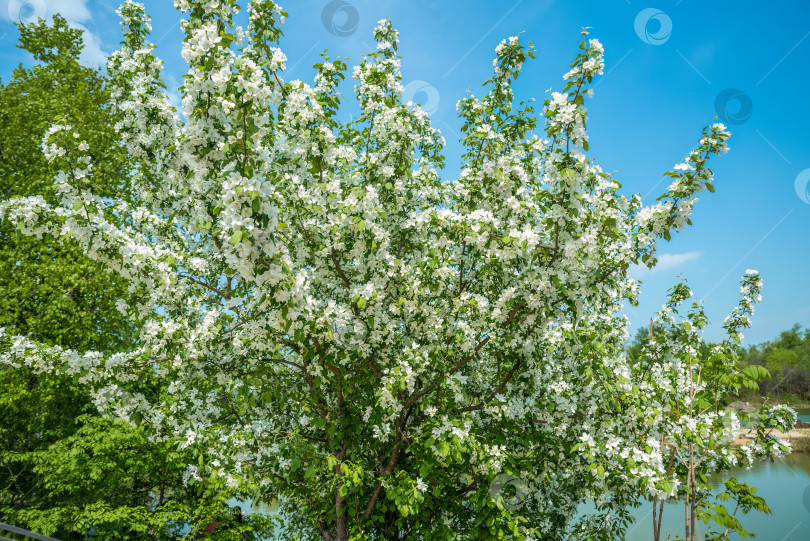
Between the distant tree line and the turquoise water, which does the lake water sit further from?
the distant tree line

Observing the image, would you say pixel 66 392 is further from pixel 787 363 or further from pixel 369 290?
pixel 787 363

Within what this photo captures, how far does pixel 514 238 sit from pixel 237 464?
4.45m

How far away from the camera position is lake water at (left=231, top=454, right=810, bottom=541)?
15.7 meters

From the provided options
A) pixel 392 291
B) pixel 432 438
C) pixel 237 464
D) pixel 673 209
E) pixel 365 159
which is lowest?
pixel 237 464

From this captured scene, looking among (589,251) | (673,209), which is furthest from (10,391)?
(673,209)

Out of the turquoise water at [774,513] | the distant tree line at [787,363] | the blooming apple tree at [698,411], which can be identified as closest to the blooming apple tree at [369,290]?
the blooming apple tree at [698,411]

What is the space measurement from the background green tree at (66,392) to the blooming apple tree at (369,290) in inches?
142

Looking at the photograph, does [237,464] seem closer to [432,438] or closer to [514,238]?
[432,438]

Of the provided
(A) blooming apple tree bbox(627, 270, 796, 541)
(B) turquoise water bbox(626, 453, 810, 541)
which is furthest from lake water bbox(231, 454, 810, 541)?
(A) blooming apple tree bbox(627, 270, 796, 541)

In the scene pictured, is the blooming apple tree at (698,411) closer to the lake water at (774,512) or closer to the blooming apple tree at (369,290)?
the blooming apple tree at (369,290)

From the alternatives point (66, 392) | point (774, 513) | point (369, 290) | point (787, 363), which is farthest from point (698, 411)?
point (787, 363)

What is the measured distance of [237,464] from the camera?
5.80 metres

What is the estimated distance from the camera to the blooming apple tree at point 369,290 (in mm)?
4863

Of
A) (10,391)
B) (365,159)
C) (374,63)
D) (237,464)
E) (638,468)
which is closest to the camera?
(638,468)
